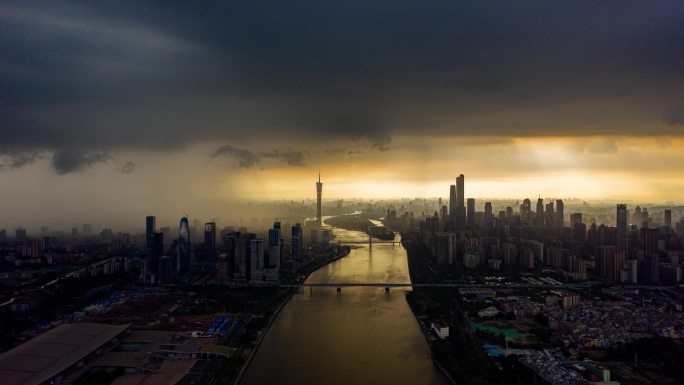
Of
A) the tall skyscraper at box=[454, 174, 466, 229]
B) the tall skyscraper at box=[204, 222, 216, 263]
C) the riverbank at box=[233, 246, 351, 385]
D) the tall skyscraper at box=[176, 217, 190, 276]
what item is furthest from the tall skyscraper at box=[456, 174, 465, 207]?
the tall skyscraper at box=[176, 217, 190, 276]

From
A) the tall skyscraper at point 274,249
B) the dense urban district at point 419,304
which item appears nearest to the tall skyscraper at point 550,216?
the dense urban district at point 419,304

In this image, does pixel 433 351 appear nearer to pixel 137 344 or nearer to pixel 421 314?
pixel 421 314

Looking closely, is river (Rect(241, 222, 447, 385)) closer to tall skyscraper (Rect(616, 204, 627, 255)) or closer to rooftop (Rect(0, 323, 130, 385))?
rooftop (Rect(0, 323, 130, 385))

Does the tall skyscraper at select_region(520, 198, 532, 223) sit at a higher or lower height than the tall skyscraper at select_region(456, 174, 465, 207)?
lower

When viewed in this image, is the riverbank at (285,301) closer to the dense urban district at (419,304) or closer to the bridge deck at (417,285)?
the dense urban district at (419,304)

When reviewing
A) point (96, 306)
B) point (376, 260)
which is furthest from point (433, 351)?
point (376, 260)
